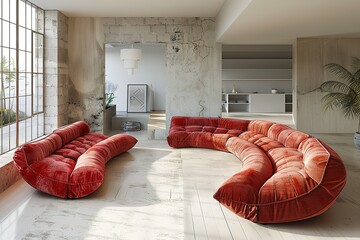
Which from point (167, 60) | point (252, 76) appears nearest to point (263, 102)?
point (252, 76)

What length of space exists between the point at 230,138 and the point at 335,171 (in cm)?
308

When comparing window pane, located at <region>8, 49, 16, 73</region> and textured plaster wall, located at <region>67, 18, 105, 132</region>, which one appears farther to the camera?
textured plaster wall, located at <region>67, 18, 105, 132</region>

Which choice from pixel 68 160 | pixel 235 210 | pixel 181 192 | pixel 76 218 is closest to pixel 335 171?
pixel 235 210

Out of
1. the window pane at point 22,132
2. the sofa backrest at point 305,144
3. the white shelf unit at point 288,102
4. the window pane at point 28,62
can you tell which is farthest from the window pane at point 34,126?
the white shelf unit at point 288,102

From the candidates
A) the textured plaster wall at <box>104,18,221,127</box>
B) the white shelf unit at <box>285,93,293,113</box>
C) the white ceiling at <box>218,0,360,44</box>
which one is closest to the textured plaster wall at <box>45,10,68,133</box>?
the textured plaster wall at <box>104,18,221,127</box>

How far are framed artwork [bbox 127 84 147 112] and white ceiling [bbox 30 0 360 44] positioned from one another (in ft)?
14.4

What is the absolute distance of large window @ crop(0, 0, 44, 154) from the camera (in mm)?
4937

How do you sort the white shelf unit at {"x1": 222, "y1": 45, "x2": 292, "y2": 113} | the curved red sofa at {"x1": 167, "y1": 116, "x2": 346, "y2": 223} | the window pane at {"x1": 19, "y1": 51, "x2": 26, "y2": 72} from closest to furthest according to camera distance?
1. the curved red sofa at {"x1": 167, "y1": 116, "x2": 346, "y2": 223}
2. the window pane at {"x1": 19, "y1": 51, "x2": 26, "y2": 72}
3. the white shelf unit at {"x1": 222, "y1": 45, "x2": 292, "y2": 113}

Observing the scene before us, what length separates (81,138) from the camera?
5.78 metres

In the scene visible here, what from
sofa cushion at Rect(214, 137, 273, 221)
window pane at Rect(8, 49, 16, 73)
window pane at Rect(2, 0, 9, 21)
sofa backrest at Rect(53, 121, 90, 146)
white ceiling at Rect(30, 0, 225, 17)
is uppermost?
white ceiling at Rect(30, 0, 225, 17)

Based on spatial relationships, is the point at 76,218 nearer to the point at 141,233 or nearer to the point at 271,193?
the point at 141,233

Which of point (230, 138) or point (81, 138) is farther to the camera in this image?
point (230, 138)

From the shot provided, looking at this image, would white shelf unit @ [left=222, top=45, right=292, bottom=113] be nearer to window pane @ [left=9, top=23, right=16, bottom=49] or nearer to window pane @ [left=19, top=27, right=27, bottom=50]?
window pane @ [left=19, top=27, right=27, bottom=50]

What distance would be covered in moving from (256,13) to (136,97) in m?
7.24
